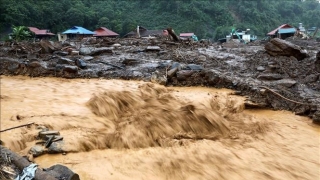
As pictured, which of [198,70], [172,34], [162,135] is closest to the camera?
[162,135]

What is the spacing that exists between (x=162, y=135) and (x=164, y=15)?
4755 cm

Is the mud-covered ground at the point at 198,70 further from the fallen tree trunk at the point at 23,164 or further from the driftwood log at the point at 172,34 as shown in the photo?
the fallen tree trunk at the point at 23,164

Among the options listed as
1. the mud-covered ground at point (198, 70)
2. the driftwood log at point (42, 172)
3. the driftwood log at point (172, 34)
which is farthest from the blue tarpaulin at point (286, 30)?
the driftwood log at point (42, 172)

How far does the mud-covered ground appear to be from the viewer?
23.8 feet

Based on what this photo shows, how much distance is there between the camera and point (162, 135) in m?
5.12

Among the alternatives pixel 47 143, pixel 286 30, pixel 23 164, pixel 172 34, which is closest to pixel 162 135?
pixel 47 143

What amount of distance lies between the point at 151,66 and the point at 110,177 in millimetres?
7086

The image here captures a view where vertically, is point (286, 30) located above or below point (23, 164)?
above

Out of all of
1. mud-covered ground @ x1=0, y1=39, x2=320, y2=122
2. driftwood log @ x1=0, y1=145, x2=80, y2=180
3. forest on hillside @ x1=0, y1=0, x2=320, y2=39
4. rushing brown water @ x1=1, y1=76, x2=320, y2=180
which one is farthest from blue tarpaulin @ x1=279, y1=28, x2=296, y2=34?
driftwood log @ x1=0, y1=145, x2=80, y2=180

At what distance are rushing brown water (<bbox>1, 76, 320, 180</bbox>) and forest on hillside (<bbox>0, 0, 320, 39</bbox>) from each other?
1185 inches

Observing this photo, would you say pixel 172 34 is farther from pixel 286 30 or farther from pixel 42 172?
pixel 286 30

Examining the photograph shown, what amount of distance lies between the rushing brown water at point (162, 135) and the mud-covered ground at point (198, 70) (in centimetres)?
67

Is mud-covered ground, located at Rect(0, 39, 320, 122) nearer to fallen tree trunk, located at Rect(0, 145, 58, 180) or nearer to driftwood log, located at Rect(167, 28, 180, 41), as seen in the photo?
driftwood log, located at Rect(167, 28, 180, 41)

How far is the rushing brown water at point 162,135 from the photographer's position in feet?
13.0
